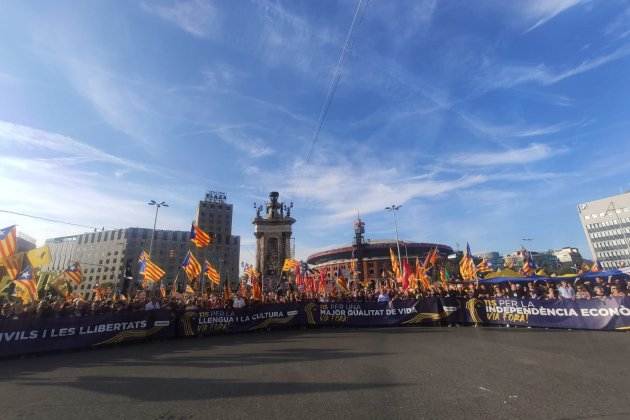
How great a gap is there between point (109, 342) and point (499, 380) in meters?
14.8

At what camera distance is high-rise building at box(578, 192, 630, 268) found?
10288cm

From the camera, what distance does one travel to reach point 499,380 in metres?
6.96

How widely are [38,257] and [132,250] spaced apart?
388 feet

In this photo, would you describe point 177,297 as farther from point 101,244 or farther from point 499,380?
point 101,244

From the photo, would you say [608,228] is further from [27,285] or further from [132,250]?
[132,250]

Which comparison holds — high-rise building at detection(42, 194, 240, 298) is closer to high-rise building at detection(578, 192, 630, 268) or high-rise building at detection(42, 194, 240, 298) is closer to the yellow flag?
the yellow flag

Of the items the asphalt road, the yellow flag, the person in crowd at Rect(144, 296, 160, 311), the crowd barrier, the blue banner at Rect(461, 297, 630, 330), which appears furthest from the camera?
the yellow flag

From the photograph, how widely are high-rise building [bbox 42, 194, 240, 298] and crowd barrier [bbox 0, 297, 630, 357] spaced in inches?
3623

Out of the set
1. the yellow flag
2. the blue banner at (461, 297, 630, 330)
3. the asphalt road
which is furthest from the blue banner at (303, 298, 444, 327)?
the yellow flag

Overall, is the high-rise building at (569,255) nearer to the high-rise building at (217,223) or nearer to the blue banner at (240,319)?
the high-rise building at (217,223)

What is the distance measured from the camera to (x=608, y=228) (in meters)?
109

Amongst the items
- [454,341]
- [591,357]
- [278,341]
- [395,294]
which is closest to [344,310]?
[395,294]

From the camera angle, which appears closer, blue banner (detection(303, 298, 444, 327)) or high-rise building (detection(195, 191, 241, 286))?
blue banner (detection(303, 298, 444, 327))

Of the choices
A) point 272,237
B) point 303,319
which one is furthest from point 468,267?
point 272,237
